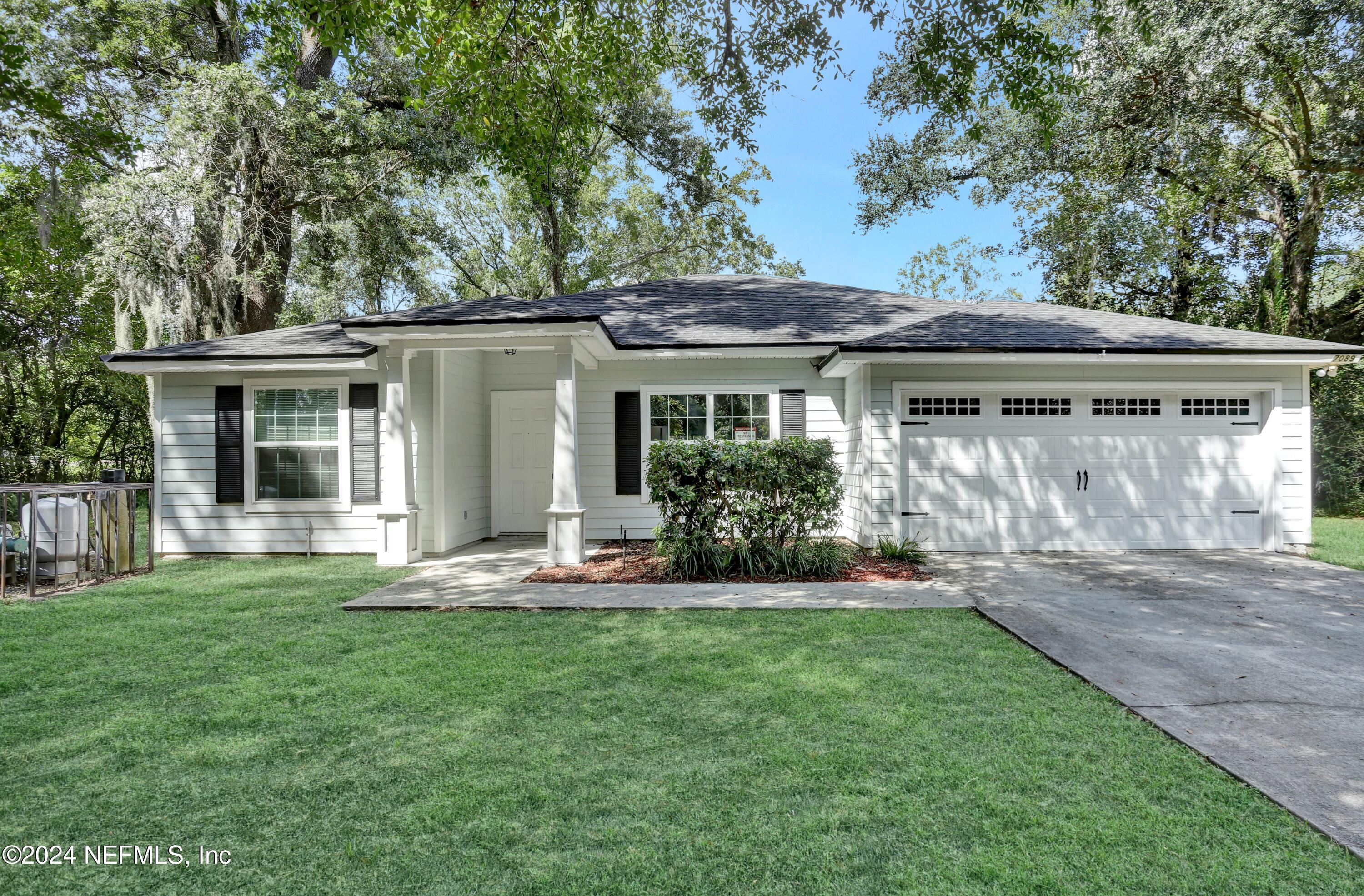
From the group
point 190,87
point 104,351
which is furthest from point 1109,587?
point 104,351

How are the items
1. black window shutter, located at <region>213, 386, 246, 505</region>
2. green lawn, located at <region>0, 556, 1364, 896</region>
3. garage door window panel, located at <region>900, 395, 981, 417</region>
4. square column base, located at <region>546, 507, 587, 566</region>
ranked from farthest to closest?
1. black window shutter, located at <region>213, 386, 246, 505</region>
2. garage door window panel, located at <region>900, 395, 981, 417</region>
3. square column base, located at <region>546, 507, 587, 566</region>
4. green lawn, located at <region>0, 556, 1364, 896</region>

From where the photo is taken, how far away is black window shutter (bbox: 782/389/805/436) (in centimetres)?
855

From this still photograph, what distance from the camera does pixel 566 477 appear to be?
22.7 feet

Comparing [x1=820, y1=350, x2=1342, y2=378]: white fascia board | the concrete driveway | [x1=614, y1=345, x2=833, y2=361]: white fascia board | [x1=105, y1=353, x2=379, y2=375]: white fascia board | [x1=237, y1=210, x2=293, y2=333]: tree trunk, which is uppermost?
[x1=237, y1=210, x2=293, y2=333]: tree trunk

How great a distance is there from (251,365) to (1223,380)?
12192 millimetres

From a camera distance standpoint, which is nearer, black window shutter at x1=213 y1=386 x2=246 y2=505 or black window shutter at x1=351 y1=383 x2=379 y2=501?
black window shutter at x1=351 y1=383 x2=379 y2=501

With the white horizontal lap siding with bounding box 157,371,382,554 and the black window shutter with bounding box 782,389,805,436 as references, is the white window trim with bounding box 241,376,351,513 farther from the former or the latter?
the black window shutter with bounding box 782,389,805,436

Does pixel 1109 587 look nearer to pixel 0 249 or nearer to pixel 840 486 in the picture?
pixel 840 486

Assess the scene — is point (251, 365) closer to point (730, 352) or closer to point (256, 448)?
point (256, 448)

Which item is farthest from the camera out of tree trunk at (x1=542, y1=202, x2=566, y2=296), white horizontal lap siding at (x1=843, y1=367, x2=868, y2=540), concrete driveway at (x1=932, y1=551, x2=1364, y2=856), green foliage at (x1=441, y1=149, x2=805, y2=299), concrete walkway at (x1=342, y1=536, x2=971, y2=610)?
green foliage at (x1=441, y1=149, x2=805, y2=299)

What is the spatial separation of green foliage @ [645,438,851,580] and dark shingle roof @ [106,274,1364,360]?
71.7 inches

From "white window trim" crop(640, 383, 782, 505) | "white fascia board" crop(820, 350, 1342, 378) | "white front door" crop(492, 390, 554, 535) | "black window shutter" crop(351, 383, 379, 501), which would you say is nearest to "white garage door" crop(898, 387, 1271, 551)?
"white fascia board" crop(820, 350, 1342, 378)

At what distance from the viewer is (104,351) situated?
1614cm

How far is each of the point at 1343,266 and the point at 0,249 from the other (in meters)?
30.6
